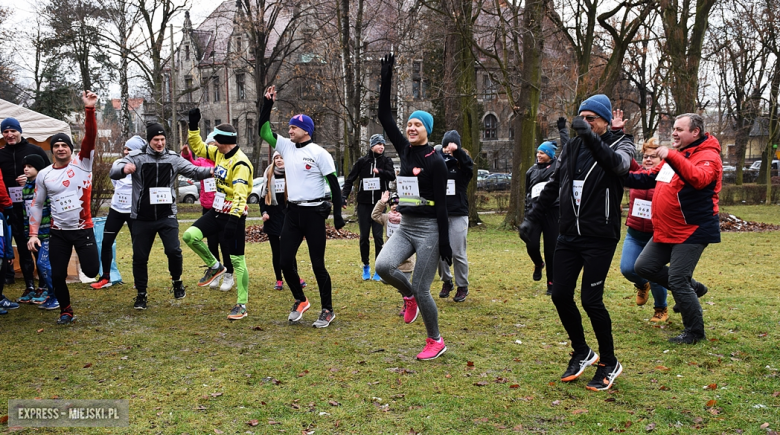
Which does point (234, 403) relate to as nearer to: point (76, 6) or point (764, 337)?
point (764, 337)

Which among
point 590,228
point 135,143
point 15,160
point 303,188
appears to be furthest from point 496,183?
point 590,228

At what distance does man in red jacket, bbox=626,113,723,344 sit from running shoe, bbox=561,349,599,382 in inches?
56.3

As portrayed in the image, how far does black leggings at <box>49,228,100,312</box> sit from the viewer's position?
6.80 meters

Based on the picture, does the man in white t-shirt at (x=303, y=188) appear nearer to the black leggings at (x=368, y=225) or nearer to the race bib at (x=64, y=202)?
the race bib at (x=64, y=202)

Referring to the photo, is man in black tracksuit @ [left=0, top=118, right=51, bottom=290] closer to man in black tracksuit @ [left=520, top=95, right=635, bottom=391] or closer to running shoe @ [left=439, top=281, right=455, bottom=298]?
running shoe @ [left=439, top=281, right=455, bottom=298]

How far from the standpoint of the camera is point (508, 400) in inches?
183

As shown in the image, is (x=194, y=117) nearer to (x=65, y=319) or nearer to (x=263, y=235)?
(x=65, y=319)

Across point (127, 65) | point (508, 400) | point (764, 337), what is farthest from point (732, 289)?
point (127, 65)

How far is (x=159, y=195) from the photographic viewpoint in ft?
25.0

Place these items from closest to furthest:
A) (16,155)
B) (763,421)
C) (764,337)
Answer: (763,421) → (764,337) → (16,155)

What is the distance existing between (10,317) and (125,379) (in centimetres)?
332

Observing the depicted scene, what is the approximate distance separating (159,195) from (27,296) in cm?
257

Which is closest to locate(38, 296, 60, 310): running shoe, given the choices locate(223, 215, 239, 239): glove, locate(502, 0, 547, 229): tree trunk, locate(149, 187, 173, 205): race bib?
locate(149, 187, 173, 205): race bib

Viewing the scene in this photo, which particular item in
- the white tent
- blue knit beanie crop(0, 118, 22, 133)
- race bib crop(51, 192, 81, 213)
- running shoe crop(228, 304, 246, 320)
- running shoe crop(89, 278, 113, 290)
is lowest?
running shoe crop(89, 278, 113, 290)
